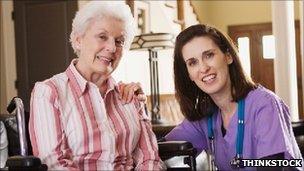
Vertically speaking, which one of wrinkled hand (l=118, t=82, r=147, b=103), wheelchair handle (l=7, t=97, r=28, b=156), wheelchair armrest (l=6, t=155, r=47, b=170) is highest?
wrinkled hand (l=118, t=82, r=147, b=103)

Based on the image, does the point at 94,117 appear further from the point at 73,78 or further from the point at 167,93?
the point at 167,93

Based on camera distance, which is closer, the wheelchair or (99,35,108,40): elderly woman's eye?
the wheelchair

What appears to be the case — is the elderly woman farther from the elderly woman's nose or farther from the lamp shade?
the lamp shade

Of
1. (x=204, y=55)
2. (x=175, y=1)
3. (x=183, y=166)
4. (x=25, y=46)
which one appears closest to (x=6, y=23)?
(x=25, y=46)

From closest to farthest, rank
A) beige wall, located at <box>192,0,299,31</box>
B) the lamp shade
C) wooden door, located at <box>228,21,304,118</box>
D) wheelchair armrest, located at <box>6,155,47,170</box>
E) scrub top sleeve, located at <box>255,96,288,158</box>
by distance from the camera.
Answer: wheelchair armrest, located at <box>6,155,47,170</box>
scrub top sleeve, located at <box>255,96,288,158</box>
the lamp shade
wooden door, located at <box>228,21,304,118</box>
beige wall, located at <box>192,0,299,31</box>

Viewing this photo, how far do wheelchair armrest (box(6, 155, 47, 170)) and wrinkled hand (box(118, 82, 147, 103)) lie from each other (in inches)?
16.4

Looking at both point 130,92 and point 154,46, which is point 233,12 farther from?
point 130,92

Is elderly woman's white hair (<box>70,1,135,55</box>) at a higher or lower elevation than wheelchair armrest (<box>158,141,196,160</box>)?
higher

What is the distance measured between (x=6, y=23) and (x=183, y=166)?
2938 mm

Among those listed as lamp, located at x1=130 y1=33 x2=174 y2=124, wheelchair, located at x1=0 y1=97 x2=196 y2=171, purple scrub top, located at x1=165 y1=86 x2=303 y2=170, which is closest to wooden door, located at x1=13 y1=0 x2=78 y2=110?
lamp, located at x1=130 y1=33 x2=174 y2=124

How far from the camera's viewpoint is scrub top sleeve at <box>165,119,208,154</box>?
1.86 metres

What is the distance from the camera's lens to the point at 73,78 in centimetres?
154

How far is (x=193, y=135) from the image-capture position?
1854mm

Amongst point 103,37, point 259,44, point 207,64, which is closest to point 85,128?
point 103,37
